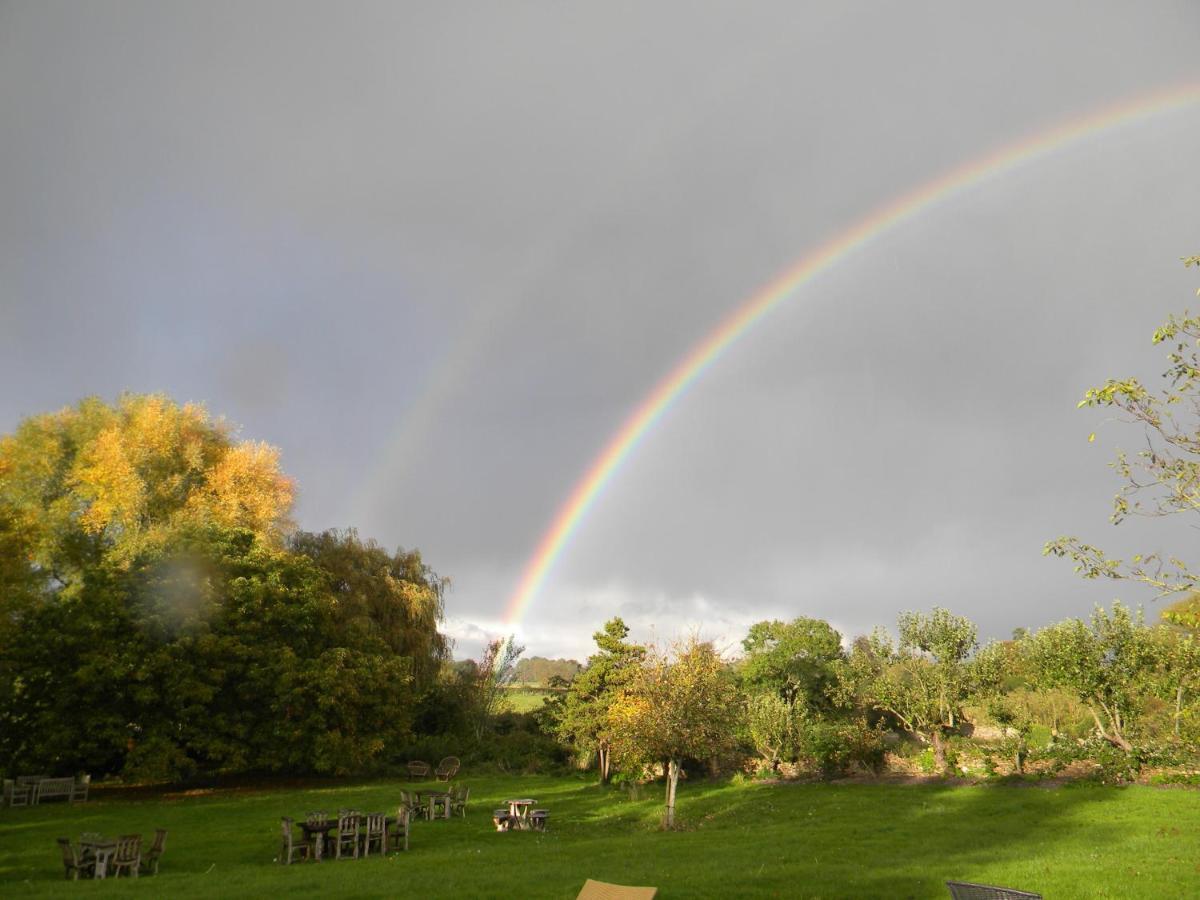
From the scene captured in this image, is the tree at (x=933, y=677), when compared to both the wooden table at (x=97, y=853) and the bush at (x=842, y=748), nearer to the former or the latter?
the bush at (x=842, y=748)

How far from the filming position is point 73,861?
14.8 m

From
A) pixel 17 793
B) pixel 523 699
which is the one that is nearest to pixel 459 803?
pixel 17 793

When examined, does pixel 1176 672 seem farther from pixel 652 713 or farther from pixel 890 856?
pixel 652 713

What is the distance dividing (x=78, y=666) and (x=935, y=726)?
108 feet

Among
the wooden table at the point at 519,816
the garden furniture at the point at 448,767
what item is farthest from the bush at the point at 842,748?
the garden furniture at the point at 448,767

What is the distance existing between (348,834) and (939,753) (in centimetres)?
2248

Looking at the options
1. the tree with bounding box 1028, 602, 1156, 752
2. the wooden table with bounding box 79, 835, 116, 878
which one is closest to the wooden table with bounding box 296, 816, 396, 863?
the wooden table with bounding box 79, 835, 116, 878

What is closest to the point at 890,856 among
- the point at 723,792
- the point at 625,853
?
the point at 625,853

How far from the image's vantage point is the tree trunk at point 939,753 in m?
28.5

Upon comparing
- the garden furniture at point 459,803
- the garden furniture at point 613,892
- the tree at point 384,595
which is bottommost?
the garden furniture at point 459,803

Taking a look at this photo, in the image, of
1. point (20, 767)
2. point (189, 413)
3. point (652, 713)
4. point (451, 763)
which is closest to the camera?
point (652, 713)

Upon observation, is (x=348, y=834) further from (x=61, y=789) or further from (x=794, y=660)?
(x=794, y=660)

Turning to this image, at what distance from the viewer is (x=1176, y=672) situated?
84.0 ft

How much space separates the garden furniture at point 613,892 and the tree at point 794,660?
28.5 meters
